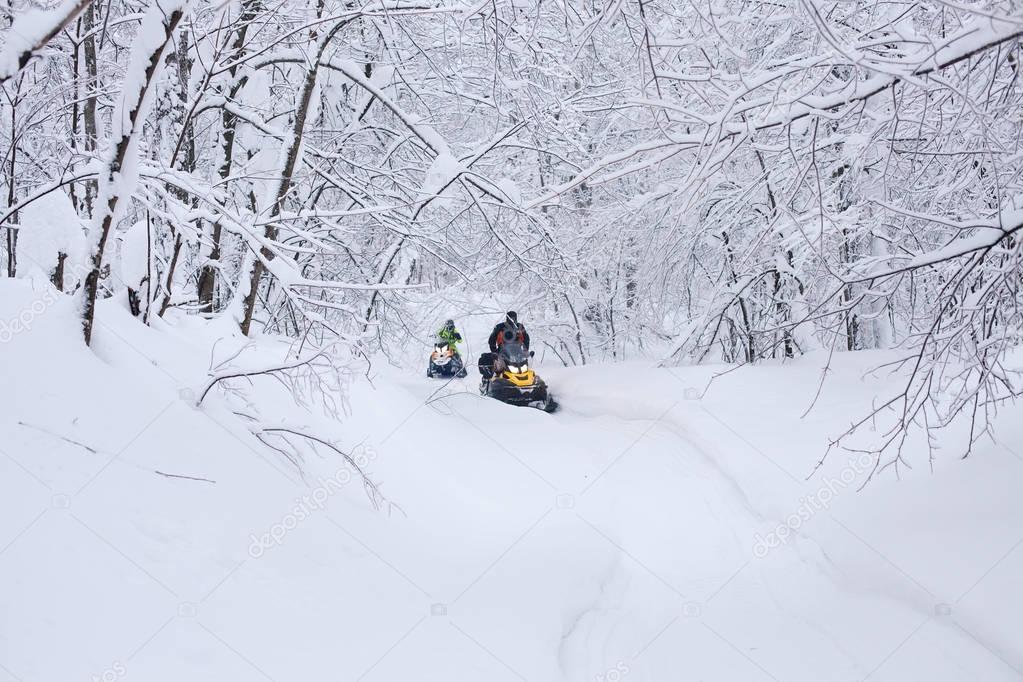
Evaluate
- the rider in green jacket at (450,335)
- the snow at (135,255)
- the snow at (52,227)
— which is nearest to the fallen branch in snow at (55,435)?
the snow at (52,227)

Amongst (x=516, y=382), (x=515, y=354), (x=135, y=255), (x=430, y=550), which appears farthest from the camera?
(x=515, y=354)

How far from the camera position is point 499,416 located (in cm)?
1049

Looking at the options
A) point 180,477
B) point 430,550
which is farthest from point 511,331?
point 180,477

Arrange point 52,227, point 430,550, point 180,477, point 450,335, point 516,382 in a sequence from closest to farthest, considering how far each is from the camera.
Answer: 1. point 180,477
2. point 52,227
3. point 430,550
4. point 516,382
5. point 450,335

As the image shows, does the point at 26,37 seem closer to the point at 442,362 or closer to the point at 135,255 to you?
the point at 135,255

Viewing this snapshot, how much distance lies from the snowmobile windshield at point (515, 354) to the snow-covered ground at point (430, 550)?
4611mm

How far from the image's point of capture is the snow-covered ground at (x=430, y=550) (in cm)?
260

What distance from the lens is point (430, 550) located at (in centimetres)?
454

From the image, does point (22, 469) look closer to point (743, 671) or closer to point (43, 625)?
point (43, 625)

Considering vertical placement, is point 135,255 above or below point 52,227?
below

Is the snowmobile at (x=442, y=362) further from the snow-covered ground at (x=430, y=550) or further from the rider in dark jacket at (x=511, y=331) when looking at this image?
the snow-covered ground at (x=430, y=550)

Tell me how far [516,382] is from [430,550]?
7893 millimetres

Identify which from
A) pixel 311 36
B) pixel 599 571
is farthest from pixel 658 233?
pixel 599 571

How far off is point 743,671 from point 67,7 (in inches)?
163
